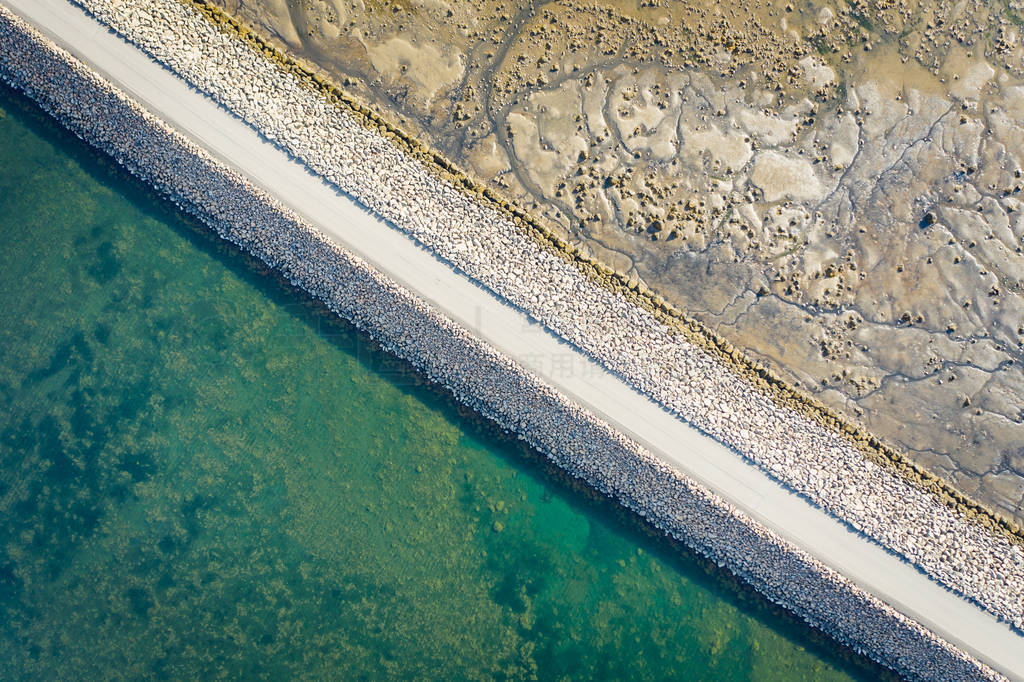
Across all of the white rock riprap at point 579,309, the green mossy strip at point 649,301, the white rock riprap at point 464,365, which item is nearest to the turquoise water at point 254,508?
the white rock riprap at point 464,365

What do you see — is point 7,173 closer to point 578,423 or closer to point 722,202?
point 578,423

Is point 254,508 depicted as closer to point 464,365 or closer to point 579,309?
point 464,365

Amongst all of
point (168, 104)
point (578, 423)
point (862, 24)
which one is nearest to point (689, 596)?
point (578, 423)

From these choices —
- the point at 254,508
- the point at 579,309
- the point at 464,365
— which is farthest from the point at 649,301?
the point at 254,508

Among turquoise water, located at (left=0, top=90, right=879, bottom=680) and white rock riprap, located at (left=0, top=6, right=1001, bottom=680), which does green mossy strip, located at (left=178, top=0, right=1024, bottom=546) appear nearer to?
white rock riprap, located at (left=0, top=6, right=1001, bottom=680)

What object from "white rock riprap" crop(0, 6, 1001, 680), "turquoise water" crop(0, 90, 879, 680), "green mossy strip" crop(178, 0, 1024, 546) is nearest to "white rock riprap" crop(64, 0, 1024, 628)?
"green mossy strip" crop(178, 0, 1024, 546)

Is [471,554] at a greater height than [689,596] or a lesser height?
lesser

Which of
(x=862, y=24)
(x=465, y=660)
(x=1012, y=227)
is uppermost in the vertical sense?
(x=862, y=24)
